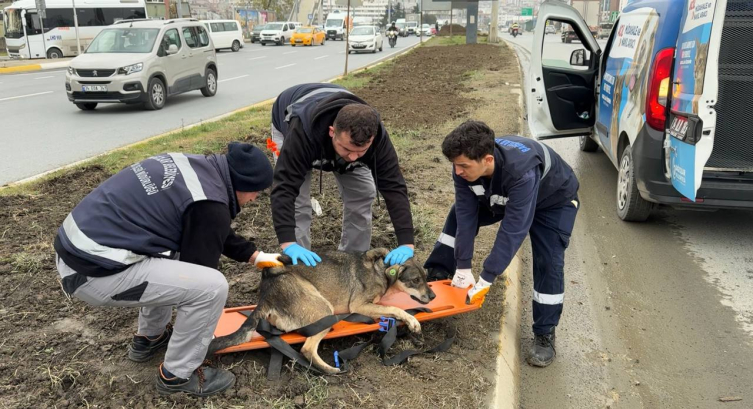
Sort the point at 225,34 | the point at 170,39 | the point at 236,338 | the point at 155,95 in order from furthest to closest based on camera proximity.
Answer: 1. the point at 225,34
2. the point at 170,39
3. the point at 155,95
4. the point at 236,338

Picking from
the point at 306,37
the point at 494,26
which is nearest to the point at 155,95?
the point at 306,37

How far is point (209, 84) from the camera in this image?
14.8 meters

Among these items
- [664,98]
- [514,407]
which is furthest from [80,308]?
[664,98]

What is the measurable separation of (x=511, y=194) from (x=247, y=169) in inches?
59.5

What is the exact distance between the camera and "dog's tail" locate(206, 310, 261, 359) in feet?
10.4

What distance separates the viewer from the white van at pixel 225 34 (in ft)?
110

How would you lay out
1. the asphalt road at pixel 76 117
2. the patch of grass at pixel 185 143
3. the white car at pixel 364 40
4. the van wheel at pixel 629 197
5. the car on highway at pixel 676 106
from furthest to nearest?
the white car at pixel 364 40, the asphalt road at pixel 76 117, the patch of grass at pixel 185 143, the van wheel at pixel 629 197, the car on highway at pixel 676 106

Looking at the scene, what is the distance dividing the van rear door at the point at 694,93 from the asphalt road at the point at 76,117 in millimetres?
7438

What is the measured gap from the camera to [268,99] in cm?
1383

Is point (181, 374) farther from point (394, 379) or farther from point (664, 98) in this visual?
point (664, 98)

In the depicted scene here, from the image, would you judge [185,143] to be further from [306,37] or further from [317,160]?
[306,37]

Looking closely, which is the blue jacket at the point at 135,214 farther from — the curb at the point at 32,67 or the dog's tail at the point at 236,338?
the curb at the point at 32,67

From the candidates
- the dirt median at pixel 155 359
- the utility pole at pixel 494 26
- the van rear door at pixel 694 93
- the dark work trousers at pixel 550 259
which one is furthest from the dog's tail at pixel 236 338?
the utility pole at pixel 494 26

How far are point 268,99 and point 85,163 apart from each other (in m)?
6.82
